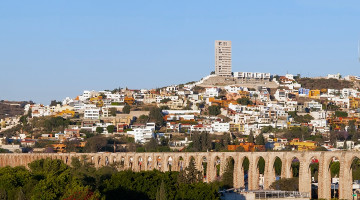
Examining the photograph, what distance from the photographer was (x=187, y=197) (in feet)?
146

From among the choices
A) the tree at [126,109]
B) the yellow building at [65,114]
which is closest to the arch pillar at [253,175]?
the tree at [126,109]

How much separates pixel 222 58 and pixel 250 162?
88.6 meters

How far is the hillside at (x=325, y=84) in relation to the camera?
477 feet

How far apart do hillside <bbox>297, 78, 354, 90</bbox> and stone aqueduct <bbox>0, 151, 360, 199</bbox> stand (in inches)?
2740

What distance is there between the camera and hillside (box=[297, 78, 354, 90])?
14525 cm

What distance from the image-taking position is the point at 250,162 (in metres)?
60.2

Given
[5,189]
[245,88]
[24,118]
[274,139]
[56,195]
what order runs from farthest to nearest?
[245,88] < [24,118] < [274,139] < [5,189] < [56,195]

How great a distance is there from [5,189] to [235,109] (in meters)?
80.4

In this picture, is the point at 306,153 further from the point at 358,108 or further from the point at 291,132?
the point at 358,108

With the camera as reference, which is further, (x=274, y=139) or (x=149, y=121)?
(x=149, y=121)

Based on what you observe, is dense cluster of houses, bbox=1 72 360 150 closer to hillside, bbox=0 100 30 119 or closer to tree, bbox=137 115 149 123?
tree, bbox=137 115 149 123

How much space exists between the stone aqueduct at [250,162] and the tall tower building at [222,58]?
214ft

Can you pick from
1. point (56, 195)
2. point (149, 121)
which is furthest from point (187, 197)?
point (149, 121)

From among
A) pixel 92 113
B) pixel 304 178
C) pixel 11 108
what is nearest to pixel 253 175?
pixel 304 178
